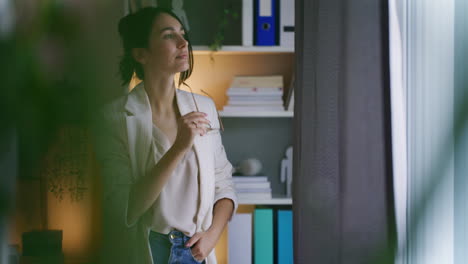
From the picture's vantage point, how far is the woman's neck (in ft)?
3.48

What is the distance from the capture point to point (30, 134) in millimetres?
86

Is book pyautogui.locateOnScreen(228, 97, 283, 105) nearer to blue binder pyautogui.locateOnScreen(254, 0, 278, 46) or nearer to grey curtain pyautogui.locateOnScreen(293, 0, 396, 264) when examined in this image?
blue binder pyautogui.locateOnScreen(254, 0, 278, 46)

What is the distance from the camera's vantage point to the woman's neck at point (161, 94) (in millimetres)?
1060

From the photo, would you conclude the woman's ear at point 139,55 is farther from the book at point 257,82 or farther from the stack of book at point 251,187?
the stack of book at point 251,187

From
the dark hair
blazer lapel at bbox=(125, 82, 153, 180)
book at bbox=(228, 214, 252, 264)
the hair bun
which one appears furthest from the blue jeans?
the hair bun

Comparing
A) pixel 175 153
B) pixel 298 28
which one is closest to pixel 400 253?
pixel 298 28

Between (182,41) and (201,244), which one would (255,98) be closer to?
(182,41)

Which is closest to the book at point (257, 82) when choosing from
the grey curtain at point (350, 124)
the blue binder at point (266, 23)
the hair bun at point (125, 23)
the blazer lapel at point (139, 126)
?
the blue binder at point (266, 23)

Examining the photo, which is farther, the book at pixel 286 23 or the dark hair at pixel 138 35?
the book at pixel 286 23

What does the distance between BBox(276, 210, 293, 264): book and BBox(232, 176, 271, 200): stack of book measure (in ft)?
0.26

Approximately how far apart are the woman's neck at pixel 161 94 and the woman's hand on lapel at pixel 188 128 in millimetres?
77

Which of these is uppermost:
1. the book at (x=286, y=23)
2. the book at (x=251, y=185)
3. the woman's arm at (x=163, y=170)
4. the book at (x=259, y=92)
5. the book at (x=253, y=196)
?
the book at (x=286, y=23)

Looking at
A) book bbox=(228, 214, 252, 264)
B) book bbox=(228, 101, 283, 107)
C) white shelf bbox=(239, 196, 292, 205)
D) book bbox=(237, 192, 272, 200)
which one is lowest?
book bbox=(228, 214, 252, 264)

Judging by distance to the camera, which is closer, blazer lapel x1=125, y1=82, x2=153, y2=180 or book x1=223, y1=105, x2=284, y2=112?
blazer lapel x1=125, y1=82, x2=153, y2=180
